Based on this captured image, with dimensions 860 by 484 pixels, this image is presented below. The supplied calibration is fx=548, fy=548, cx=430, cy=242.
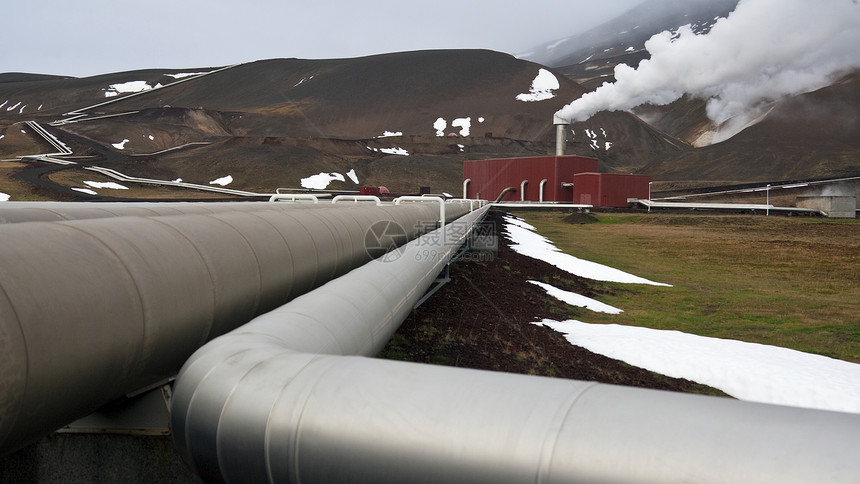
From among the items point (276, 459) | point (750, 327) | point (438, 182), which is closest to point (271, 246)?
point (276, 459)

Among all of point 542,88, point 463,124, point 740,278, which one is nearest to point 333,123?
point 463,124

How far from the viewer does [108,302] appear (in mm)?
3010

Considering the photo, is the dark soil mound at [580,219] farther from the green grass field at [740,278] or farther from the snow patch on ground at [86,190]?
the snow patch on ground at [86,190]

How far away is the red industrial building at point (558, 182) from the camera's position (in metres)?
60.1

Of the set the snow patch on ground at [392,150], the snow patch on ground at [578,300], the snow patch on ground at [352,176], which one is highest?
the snow patch on ground at [392,150]

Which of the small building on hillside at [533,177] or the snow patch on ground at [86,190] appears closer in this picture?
the snow patch on ground at [86,190]

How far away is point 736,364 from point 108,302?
1043 cm

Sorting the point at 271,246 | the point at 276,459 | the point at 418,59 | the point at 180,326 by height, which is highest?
the point at 418,59

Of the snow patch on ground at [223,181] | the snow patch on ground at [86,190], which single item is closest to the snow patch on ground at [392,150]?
the snow patch on ground at [223,181]

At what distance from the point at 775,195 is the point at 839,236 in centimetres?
5977

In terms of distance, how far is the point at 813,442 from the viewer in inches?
63.1

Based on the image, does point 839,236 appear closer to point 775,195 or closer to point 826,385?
point 826,385

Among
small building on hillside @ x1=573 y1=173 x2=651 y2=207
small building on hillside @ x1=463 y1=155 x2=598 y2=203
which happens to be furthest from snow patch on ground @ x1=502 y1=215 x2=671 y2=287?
small building on hillside @ x1=463 y1=155 x2=598 y2=203

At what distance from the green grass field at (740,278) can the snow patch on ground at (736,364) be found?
1.49m
